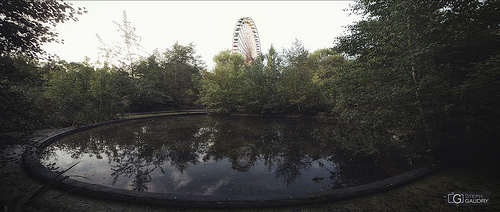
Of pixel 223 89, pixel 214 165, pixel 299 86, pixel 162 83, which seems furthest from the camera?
pixel 162 83

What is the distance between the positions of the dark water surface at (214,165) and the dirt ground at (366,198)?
20.3 inches

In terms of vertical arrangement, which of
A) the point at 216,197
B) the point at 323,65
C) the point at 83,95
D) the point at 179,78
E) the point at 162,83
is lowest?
the point at 216,197

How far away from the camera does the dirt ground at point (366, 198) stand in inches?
116

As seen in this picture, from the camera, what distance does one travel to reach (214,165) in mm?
5336

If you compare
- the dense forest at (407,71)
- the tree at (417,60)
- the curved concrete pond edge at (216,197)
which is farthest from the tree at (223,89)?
the curved concrete pond edge at (216,197)

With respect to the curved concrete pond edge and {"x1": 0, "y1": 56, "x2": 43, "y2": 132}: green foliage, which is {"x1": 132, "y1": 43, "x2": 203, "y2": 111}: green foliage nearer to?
{"x1": 0, "y1": 56, "x2": 43, "y2": 132}: green foliage

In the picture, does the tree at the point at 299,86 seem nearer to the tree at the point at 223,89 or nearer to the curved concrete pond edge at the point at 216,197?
the tree at the point at 223,89

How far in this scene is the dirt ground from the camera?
2.96 metres
